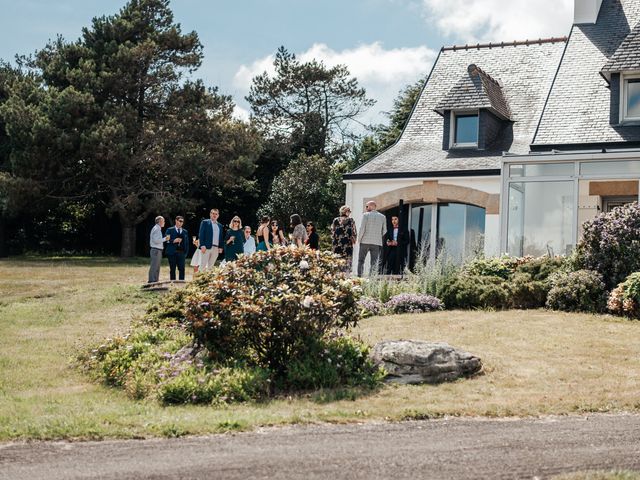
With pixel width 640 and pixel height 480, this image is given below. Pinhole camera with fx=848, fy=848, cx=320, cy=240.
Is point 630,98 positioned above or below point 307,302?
above

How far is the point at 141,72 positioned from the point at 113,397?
93.8 ft

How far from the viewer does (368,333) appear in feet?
38.9

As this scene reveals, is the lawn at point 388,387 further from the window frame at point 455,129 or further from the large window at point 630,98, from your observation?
the window frame at point 455,129

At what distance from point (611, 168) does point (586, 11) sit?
24.9 ft

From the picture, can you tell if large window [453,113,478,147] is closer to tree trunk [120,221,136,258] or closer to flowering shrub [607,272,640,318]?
flowering shrub [607,272,640,318]

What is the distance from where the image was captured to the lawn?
7664mm

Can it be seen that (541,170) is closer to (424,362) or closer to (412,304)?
(412,304)

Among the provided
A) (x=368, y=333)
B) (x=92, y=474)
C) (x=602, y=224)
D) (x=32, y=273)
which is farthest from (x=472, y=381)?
(x=32, y=273)

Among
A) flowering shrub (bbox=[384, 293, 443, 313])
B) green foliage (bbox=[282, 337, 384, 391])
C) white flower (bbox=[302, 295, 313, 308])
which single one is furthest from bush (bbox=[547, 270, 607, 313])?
white flower (bbox=[302, 295, 313, 308])

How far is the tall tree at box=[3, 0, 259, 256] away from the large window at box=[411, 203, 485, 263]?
562 inches

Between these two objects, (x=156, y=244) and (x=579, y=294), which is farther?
(x=156, y=244)

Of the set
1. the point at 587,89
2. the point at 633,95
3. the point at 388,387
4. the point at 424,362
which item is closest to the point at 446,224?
the point at 587,89

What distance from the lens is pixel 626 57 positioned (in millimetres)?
20125

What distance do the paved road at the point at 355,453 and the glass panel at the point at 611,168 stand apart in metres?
11.4
